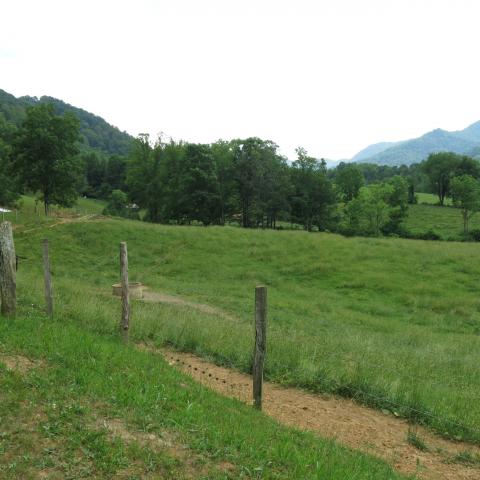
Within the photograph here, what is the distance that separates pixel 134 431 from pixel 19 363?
8.38ft

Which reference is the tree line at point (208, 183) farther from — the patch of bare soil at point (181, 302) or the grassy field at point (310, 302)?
the patch of bare soil at point (181, 302)

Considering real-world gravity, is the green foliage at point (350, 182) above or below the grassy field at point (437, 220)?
above

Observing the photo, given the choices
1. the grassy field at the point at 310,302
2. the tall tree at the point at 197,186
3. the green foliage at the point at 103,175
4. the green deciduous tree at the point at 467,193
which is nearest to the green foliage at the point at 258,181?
the tall tree at the point at 197,186

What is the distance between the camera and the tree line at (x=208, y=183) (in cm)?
4515

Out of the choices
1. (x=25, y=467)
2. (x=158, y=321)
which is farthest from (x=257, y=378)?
(x=158, y=321)

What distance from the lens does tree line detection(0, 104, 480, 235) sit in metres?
45.2

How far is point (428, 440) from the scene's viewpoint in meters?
7.19

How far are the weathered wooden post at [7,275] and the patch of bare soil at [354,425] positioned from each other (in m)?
3.59

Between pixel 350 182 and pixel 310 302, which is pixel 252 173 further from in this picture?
pixel 310 302

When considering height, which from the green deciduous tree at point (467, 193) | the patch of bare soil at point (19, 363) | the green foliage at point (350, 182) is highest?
the green foliage at point (350, 182)

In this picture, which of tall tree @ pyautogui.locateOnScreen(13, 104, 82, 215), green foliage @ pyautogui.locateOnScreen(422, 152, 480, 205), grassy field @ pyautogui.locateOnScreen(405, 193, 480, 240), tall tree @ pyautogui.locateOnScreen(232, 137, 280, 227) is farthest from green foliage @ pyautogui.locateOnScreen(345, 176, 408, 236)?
tall tree @ pyautogui.locateOnScreen(13, 104, 82, 215)

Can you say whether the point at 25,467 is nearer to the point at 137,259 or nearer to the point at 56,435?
the point at 56,435

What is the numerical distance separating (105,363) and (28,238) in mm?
29173

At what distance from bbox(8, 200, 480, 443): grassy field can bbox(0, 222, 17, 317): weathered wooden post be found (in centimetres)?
96
